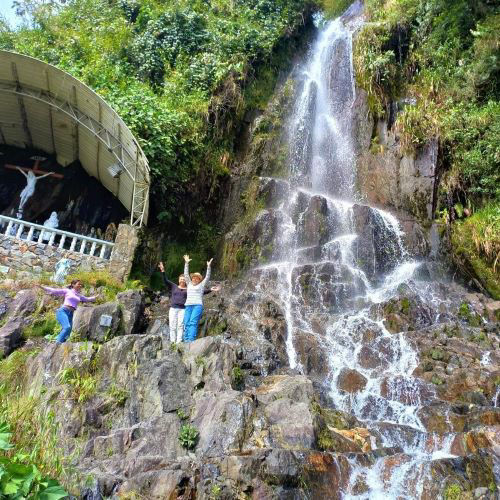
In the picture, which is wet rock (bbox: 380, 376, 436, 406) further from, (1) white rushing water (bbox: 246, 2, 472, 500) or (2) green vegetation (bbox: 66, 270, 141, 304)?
(2) green vegetation (bbox: 66, 270, 141, 304)

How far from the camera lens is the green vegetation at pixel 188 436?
19.4ft

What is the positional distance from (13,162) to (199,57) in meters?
7.23

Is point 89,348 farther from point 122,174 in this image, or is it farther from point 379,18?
point 379,18

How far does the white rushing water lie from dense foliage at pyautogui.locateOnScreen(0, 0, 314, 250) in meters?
2.09

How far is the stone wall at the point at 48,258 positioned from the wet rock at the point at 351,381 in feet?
17.9

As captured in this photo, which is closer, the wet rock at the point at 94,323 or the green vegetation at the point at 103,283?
the wet rock at the point at 94,323

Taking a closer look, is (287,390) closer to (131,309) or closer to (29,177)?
(131,309)

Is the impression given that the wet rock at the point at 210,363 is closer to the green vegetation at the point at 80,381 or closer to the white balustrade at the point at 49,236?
the green vegetation at the point at 80,381

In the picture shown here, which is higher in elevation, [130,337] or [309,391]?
[130,337]

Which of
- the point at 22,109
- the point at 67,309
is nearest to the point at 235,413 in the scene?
the point at 67,309

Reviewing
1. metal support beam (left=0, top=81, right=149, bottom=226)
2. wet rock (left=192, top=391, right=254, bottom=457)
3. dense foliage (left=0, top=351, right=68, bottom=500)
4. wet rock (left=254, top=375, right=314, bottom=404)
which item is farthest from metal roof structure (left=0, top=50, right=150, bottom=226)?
dense foliage (left=0, top=351, right=68, bottom=500)

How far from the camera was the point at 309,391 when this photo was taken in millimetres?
6797

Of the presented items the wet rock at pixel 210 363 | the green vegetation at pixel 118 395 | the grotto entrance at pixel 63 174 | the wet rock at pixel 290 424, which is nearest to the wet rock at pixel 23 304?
the grotto entrance at pixel 63 174

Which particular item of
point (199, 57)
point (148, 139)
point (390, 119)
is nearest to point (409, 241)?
point (390, 119)
